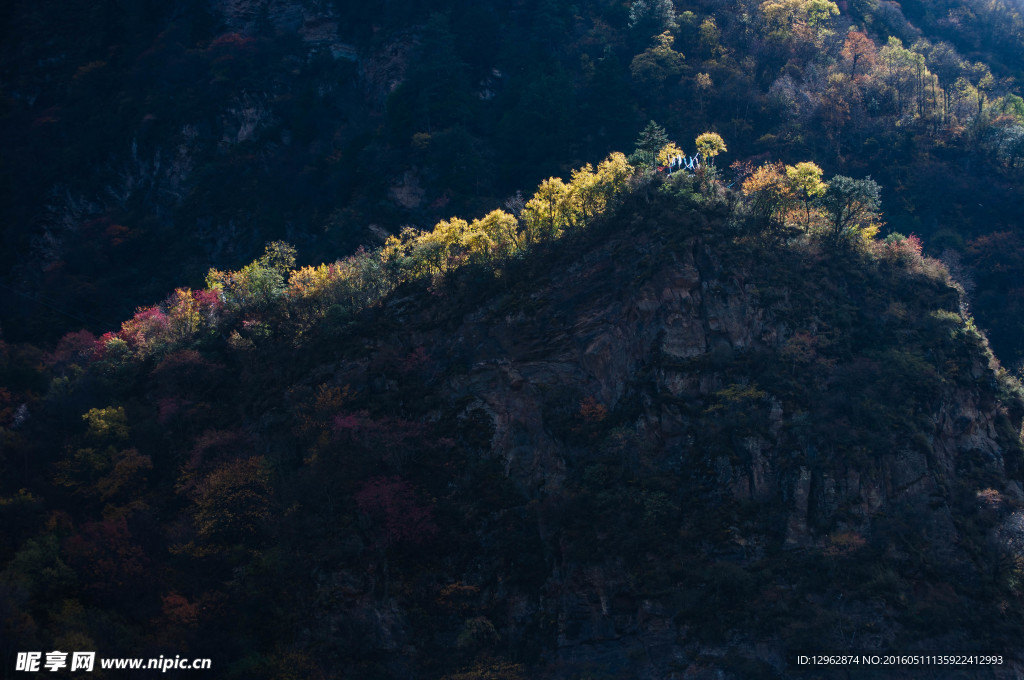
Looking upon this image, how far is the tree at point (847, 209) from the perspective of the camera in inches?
2064

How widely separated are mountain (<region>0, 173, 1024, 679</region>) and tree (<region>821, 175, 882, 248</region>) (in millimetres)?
1081

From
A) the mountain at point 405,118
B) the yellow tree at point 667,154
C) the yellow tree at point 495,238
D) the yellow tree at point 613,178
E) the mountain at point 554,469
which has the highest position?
the mountain at point 405,118

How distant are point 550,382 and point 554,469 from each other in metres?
5.22

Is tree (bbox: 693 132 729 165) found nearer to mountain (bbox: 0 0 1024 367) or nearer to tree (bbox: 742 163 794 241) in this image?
tree (bbox: 742 163 794 241)

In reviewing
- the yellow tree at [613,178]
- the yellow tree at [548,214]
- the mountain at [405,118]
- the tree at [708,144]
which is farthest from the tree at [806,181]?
the yellow tree at [548,214]

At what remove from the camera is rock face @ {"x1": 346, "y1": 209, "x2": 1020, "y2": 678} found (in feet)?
134

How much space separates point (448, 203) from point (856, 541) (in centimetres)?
3934

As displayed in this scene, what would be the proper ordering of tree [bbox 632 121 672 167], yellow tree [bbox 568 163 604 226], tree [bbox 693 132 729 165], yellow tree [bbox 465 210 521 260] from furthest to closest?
1. tree [bbox 693 132 729 165]
2. tree [bbox 632 121 672 167]
3. yellow tree [bbox 568 163 604 226]
4. yellow tree [bbox 465 210 521 260]

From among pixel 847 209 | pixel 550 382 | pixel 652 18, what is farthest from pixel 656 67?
pixel 550 382

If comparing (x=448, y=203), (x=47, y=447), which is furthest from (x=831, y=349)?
(x=47, y=447)

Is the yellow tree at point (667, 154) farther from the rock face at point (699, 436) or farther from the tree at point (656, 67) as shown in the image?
the tree at point (656, 67)

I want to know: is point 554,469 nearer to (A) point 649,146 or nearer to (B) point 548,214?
(B) point 548,214

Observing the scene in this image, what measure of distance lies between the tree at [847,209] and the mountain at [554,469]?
108 cm

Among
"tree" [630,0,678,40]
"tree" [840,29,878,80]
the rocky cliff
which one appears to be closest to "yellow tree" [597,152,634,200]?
the rocky cliff
